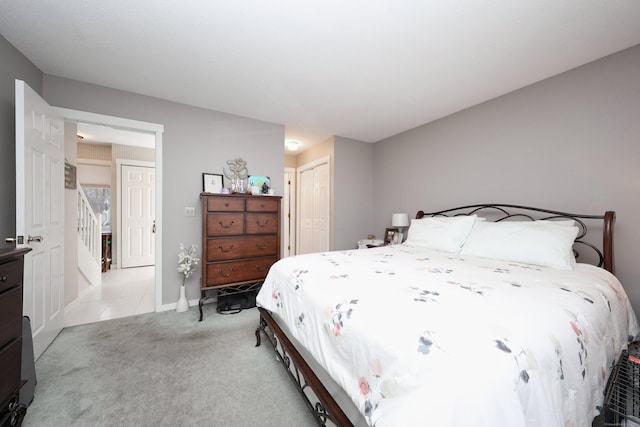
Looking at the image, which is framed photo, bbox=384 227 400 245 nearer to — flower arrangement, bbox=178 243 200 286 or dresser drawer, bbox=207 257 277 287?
dresser drawer, bbox=207 257 277 287

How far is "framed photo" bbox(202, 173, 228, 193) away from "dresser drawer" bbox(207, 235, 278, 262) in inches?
29.8

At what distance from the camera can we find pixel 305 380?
1311 millimetres

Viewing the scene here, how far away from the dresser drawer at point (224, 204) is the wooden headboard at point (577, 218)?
2.76m

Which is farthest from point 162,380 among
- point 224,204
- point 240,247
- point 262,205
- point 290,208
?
point 290,208

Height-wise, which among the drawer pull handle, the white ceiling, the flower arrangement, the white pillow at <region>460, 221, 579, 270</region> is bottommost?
the drawer pull handle

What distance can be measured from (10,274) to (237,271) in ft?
5.57

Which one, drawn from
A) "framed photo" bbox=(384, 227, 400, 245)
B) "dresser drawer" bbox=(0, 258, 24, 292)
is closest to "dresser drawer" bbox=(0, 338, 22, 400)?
"dresser drawer" bbox=(0, 258, 24, 292)

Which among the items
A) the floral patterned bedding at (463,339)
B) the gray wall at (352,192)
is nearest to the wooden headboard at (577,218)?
the floral patterned bedding at (463,339)

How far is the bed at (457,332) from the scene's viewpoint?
0.69m

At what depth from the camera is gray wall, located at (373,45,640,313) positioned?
192 cm

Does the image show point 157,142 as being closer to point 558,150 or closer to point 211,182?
point 211,182

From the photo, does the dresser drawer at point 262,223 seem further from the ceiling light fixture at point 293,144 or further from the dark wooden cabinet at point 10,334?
the ceiling light fixture at point 293,144

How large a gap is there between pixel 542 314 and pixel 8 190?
3.54 m

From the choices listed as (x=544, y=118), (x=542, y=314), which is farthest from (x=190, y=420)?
(x=544, y=118)
